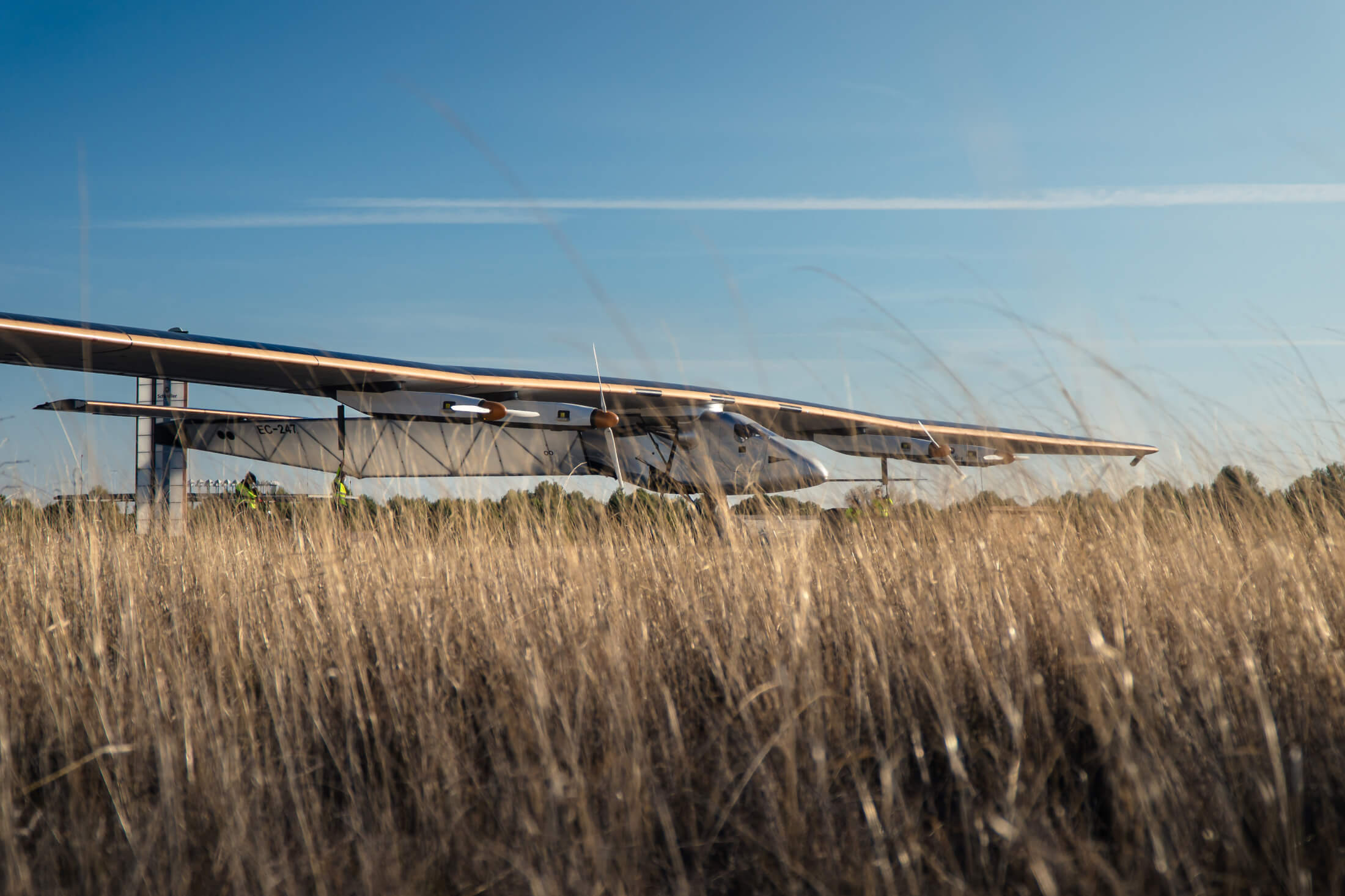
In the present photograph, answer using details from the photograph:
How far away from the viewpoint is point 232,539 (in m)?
4.11

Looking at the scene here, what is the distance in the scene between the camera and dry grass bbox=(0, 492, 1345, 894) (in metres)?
1.41

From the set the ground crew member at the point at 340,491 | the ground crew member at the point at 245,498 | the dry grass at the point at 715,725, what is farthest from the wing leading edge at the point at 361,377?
the dry grass at the point at 715,725

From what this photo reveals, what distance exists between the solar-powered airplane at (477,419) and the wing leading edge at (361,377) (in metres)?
0.03

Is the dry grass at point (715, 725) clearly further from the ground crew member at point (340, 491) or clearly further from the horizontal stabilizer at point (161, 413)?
the horizontal stabilizer at point (161, 413)

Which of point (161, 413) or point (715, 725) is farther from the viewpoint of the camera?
point (161, 413)

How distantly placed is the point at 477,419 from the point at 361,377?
1663 millimetres

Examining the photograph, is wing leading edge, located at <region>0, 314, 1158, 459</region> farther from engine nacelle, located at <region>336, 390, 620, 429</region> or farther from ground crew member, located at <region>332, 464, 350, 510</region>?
ground crew member, located at <region>332, 464, 350, 510</region>

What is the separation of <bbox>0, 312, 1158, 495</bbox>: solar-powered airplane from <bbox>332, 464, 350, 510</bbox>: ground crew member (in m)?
3.72

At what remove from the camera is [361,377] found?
1123cm

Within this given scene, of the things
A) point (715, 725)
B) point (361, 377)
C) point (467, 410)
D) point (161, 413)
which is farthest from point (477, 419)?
point (715, 725)

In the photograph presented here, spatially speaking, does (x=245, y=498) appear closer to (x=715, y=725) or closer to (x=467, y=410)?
(x=715, y=725)

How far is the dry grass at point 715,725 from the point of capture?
1.41m

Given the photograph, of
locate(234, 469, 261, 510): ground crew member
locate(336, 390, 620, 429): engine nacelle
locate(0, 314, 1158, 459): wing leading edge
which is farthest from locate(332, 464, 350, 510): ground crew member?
locate(336, 390, 620, 429): engine nacelle

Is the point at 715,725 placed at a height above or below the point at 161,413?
below
